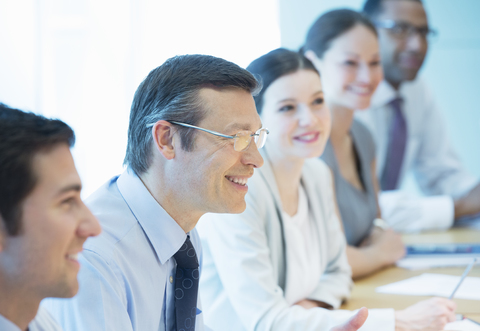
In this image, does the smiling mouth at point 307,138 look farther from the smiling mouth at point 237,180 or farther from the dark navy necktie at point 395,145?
the dark navy necktie at point 395,145

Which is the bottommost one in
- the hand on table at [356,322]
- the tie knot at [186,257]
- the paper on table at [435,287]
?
the paper on table at [435,287]

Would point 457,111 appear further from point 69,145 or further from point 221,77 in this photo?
point 69,145

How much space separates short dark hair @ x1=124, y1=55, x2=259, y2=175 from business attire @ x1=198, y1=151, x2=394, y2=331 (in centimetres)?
36

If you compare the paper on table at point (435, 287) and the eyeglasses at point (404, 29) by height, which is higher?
the eyeglasses at point (404, 29)

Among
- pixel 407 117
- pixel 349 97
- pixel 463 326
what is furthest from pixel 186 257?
pixel 407 117

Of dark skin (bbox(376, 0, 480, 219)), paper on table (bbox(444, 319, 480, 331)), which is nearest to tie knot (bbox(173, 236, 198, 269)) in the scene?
paper on table (bbox(444, 319, 480, 331))

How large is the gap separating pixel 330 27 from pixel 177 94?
127 cm

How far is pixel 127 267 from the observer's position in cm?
93

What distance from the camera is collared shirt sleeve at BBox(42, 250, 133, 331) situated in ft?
2.75

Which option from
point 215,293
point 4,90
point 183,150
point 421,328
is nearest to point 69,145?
point 183,150

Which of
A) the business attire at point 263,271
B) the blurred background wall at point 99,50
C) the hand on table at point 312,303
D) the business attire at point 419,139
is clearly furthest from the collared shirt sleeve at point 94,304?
the business attire at point 419,139

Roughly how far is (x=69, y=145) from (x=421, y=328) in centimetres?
97

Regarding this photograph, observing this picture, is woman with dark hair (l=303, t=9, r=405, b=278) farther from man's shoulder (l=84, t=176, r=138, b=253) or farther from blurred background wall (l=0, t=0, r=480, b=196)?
man's shoulder (l=84, t=176, r=138, b=253)

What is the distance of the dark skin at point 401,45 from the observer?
3.17 metres
